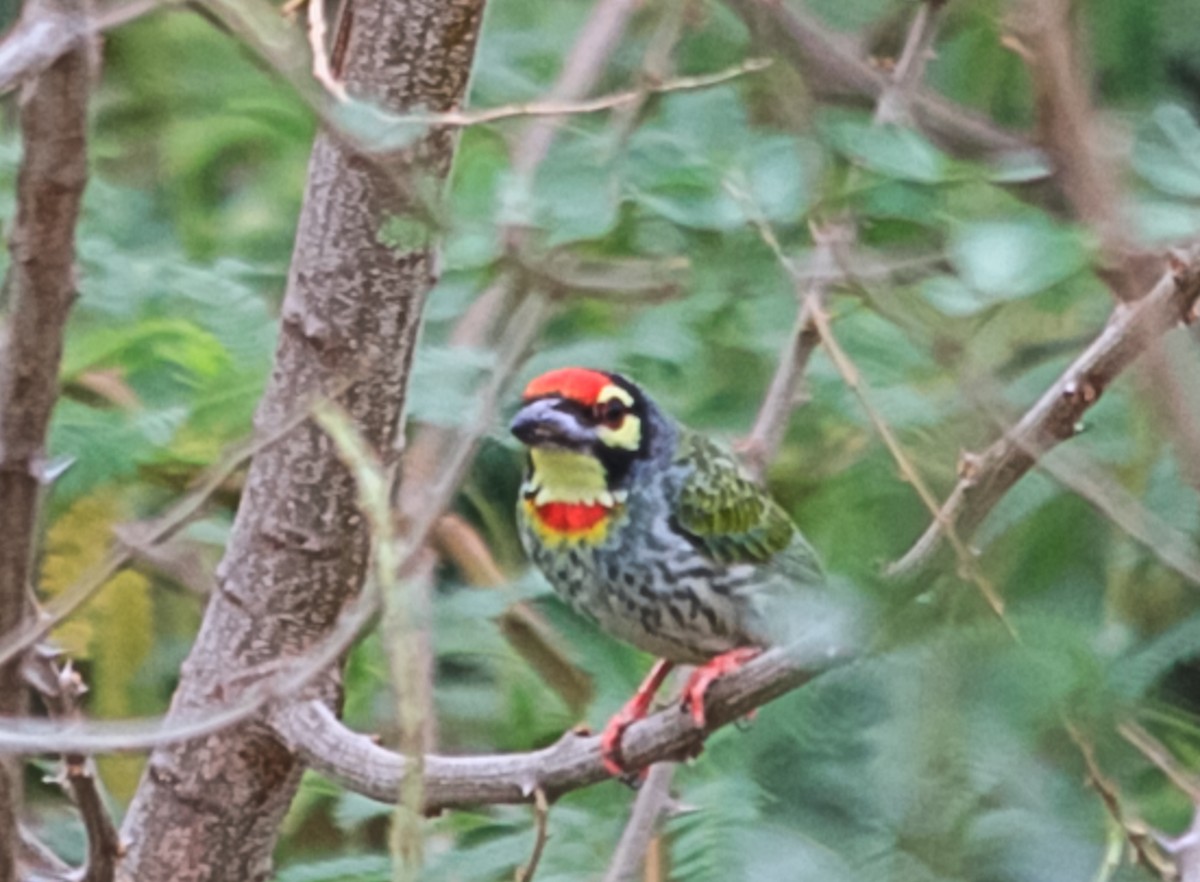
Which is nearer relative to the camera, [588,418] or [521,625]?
[588,418]

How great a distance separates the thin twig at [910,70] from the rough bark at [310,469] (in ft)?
1.21

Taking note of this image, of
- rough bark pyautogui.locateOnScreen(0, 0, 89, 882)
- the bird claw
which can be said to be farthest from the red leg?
rough bark pyautogui.locateOnScreen(0, 0, 89, 882)

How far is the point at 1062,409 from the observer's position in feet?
3.15

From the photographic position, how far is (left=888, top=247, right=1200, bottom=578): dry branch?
781 millimetres

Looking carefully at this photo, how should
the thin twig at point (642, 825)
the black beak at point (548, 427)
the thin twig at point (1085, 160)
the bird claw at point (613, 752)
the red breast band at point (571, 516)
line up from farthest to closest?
the red breast band at point (571, 516)
the black beak at point (548, 427)
the thin twig at point (642, 825)
the bird claw at point (613, 752)
the thin twig at point (1085, 160)

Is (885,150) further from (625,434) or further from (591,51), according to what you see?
(591,51)

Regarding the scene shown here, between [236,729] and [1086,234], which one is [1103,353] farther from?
[236,729]

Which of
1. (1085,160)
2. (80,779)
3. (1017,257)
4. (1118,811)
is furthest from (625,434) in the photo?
(1085,160)

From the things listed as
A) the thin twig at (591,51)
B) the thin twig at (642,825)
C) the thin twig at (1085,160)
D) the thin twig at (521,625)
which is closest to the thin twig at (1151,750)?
the thin twig at (1085,160)

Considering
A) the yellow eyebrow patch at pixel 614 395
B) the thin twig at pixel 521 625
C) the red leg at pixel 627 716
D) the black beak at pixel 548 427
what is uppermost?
the yellow eyebrow patch at pixel 614 395

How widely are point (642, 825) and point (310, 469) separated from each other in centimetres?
42

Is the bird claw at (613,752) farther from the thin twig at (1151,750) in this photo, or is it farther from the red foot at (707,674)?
the thin twig at (1151,750)

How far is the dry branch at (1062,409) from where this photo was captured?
2.56 ft

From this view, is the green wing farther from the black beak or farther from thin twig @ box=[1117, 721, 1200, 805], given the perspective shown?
thin twig @ box=[1117, 721, 1200, 805]
